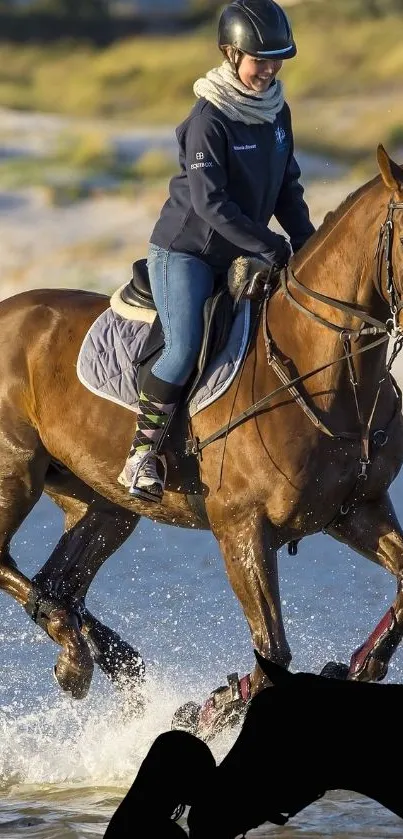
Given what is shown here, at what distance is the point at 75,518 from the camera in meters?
7.57

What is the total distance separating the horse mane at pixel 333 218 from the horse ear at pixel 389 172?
186mm

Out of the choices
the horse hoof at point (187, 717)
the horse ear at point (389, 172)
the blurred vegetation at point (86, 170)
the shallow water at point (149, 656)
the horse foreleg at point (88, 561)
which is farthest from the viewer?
the blurred vegetation at point (86, 170)

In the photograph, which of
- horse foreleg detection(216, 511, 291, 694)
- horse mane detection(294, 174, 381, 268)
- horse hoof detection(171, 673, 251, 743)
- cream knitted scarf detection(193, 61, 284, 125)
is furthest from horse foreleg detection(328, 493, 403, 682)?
cream knitted scarf detection(193, 61, 284, 125)

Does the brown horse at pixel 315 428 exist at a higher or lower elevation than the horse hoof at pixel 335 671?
higher

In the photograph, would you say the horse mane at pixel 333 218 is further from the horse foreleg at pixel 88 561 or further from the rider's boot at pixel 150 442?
the horse foreleg at pixel 88 561

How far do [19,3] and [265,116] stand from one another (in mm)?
25432

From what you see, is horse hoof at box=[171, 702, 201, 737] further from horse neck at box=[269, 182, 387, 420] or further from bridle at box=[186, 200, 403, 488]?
horse neck at box=[269, 182, 387, 420]

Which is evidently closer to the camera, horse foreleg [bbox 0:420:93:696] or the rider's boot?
the rider's boot

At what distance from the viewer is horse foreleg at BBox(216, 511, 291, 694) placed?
19.6 feet

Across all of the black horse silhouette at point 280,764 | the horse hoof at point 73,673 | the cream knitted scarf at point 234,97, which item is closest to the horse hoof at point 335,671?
the horse hoof at point 73,673

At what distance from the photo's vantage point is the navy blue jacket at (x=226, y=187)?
6.07 meters

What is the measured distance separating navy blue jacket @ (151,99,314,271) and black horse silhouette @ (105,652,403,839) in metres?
3.45

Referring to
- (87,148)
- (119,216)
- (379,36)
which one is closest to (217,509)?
(119,216)

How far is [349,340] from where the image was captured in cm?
584
